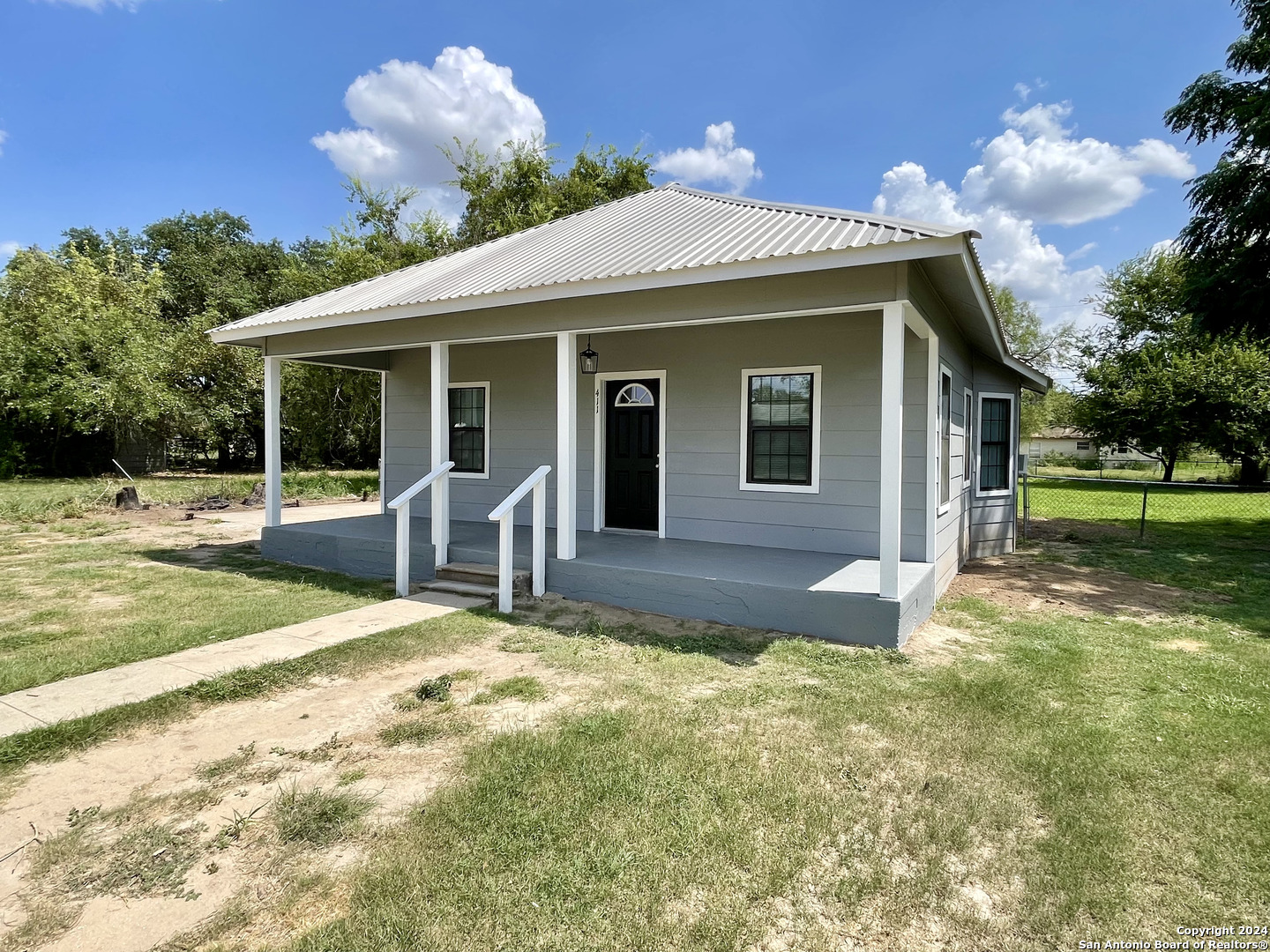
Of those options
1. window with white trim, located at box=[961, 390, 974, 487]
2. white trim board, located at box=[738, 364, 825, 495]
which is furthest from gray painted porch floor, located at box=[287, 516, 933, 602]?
window with white trim, located at box=[961, 390, 974, 487]

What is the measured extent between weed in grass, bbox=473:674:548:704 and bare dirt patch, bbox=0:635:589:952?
0.22 ft

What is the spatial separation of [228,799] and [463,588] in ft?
11.9

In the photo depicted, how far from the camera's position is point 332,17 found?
1219cm

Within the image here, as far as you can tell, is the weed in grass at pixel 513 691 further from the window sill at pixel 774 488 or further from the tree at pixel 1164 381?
the tree at pixel 1164 381

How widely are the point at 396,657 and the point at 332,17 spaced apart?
43.5 ft

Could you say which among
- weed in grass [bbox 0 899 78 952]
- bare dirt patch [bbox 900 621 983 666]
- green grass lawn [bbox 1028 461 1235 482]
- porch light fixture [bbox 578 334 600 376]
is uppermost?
porch light fixture [bbox 578 334 600 376]

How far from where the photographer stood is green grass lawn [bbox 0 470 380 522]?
11.5m

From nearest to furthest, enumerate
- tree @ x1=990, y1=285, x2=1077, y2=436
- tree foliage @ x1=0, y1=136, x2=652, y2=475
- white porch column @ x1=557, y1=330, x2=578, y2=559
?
1. white porch column @ x1=557, y1=330, x2=578, y2=559
2. tree foliage @ x1=0, y1=136, x2=652, y2=475
3. tree @ x1=990, y1=285, x2=1077, y2=436

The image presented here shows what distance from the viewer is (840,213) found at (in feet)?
18.8

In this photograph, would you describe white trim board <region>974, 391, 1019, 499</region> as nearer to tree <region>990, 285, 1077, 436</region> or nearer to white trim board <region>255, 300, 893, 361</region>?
white trim board <region>255, 300, 893, 361</region>

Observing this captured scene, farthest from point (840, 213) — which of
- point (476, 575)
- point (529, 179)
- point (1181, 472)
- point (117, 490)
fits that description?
point (1181, 472)

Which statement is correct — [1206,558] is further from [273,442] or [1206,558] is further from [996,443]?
[273,442]

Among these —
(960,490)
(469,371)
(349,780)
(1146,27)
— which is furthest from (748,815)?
(1146,27)

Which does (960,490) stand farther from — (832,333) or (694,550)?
(694,550)
